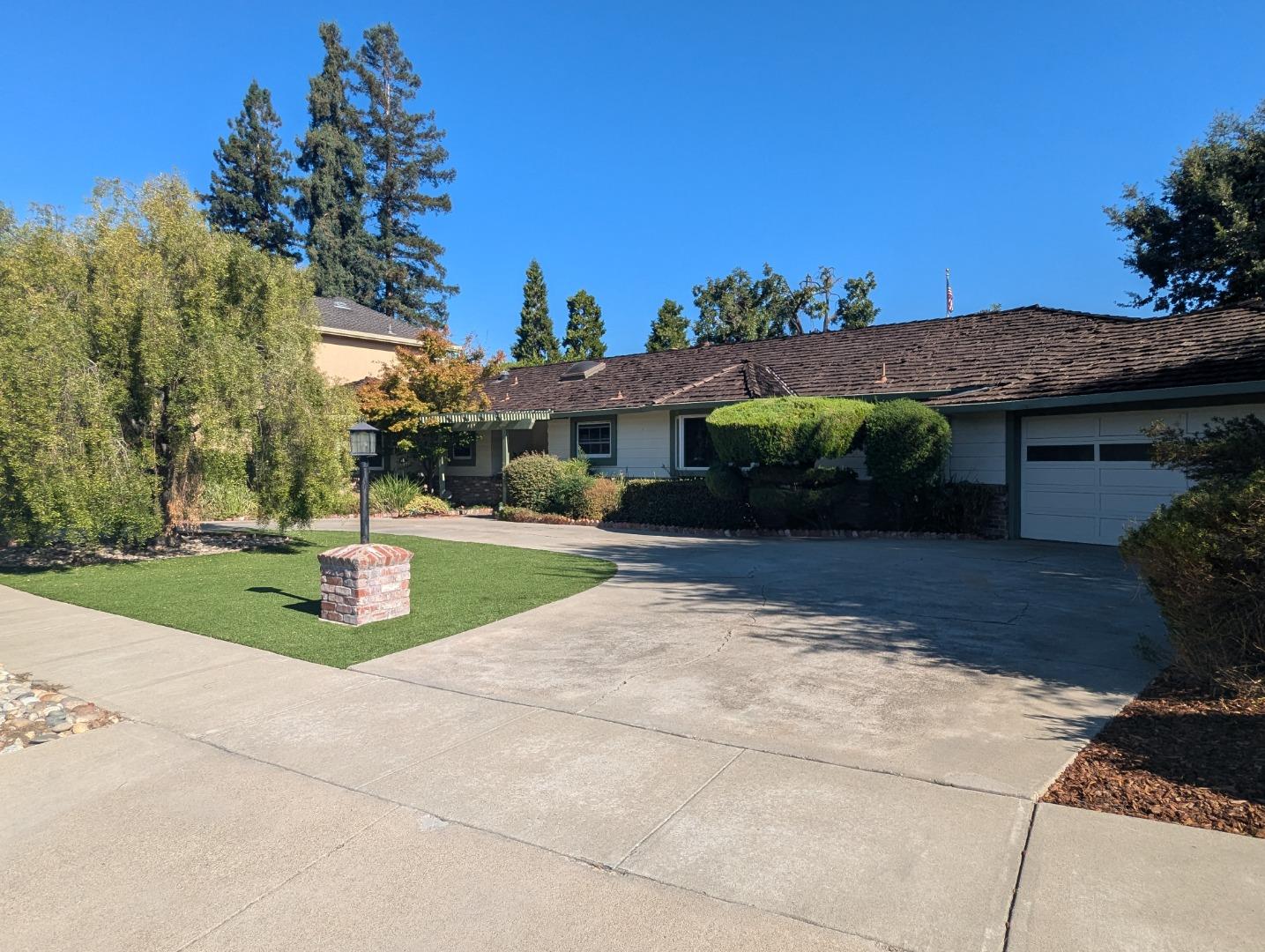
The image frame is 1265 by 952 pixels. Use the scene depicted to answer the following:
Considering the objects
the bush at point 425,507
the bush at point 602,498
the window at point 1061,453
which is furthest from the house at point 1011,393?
the bush at point 425,507

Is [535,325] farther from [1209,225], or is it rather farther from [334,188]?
[1209,225]

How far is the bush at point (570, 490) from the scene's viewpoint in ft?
61.1

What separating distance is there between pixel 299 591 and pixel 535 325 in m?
32.4

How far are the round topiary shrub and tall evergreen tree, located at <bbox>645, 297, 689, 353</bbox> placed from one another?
77.5 feet

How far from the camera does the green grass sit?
7.21 m

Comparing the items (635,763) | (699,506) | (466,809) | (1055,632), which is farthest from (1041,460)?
(466,809)

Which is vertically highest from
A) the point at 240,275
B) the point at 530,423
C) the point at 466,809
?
the point at 240,275

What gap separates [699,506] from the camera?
54.5 feet

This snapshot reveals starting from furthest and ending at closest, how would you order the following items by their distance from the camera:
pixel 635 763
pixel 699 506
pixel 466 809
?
pixel 699 506, pixel 635 763, pixel 466 809

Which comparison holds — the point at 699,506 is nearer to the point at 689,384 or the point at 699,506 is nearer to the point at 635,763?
the point at 689,384

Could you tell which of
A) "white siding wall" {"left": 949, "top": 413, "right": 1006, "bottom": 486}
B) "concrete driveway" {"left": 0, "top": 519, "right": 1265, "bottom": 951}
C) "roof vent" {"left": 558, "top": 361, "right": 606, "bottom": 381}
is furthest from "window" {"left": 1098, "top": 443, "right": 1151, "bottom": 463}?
"roof vent" {"left": 558, "top": 361, "right": 606, "bottom": 381}

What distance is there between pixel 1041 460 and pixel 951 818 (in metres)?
12.1

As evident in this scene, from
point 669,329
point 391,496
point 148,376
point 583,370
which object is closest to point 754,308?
point 669,329

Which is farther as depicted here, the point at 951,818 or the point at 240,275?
the point at 240,275
